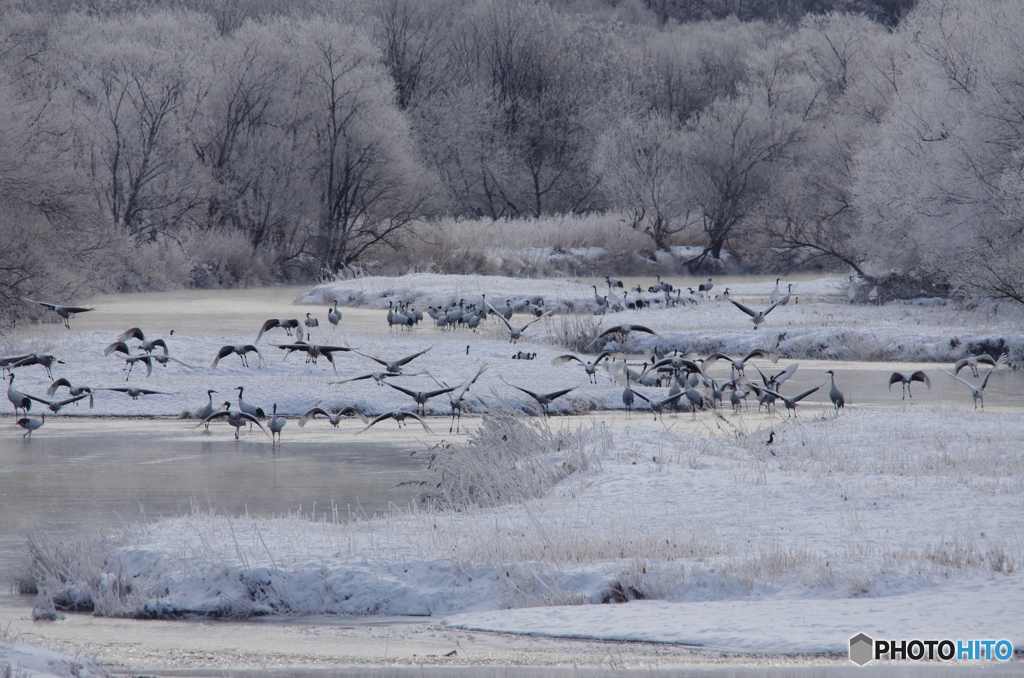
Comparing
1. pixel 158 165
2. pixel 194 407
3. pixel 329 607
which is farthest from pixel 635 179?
pixel 329 607

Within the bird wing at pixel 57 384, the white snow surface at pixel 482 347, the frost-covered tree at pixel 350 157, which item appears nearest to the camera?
the bird wing at pixel 57 384

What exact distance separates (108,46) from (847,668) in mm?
48959

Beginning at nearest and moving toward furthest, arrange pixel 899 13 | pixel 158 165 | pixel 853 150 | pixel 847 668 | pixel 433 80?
pixel 847 668, pixel 853 150, pixel 158 165, pixel 433 80, pixel 899 13

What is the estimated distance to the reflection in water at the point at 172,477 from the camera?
10422 millimetres

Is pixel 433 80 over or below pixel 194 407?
over

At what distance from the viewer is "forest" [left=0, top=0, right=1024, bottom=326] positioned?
29.0m

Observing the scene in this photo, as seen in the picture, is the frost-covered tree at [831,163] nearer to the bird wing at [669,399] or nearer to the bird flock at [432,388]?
the bird flock at [432,388]

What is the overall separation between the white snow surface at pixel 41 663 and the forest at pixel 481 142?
21.4 meters

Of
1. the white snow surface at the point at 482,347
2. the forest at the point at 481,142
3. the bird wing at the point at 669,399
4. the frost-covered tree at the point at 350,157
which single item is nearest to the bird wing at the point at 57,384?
the white snow surface at the point at 482,347

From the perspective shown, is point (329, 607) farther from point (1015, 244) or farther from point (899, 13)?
point (899, 13)

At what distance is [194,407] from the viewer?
1727cm

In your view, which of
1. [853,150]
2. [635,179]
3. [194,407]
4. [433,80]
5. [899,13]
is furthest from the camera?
[899,13]

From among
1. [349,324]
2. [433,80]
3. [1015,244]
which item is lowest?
[349,324]

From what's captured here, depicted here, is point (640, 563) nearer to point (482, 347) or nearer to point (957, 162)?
point (482, 347)
